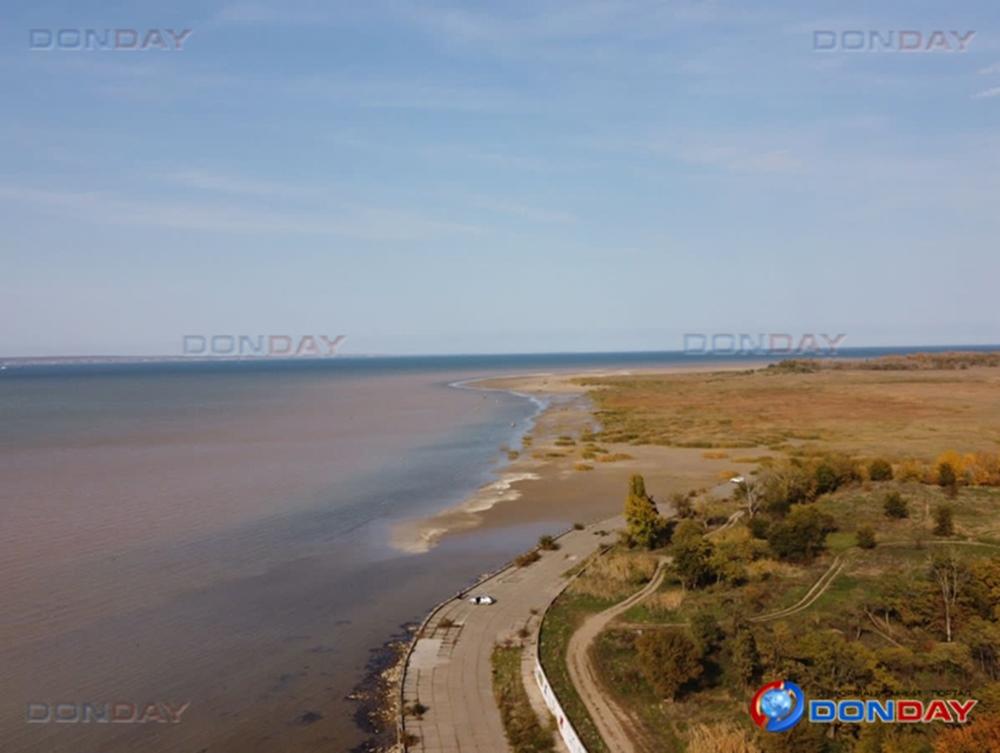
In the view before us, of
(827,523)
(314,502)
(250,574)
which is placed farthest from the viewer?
(314,502)

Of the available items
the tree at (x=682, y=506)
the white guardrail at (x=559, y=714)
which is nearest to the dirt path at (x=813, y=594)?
the white guardrail at (x=559, y=714)

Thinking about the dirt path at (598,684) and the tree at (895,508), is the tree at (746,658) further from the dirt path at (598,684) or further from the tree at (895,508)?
the tree at (895,508)

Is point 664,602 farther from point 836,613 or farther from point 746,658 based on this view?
point 746,658

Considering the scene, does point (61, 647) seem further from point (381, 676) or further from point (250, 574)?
point (381, 676)

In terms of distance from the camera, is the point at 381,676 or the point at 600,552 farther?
the point at 600,552

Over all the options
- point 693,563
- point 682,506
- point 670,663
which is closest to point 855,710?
point 670,663

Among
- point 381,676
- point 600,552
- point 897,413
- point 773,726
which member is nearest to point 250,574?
point 381,676

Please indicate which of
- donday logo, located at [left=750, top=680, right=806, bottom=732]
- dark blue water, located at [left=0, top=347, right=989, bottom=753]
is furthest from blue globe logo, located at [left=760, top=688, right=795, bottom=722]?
dark blue water, located at [left=0, top=347, right=989, bottom=753]
